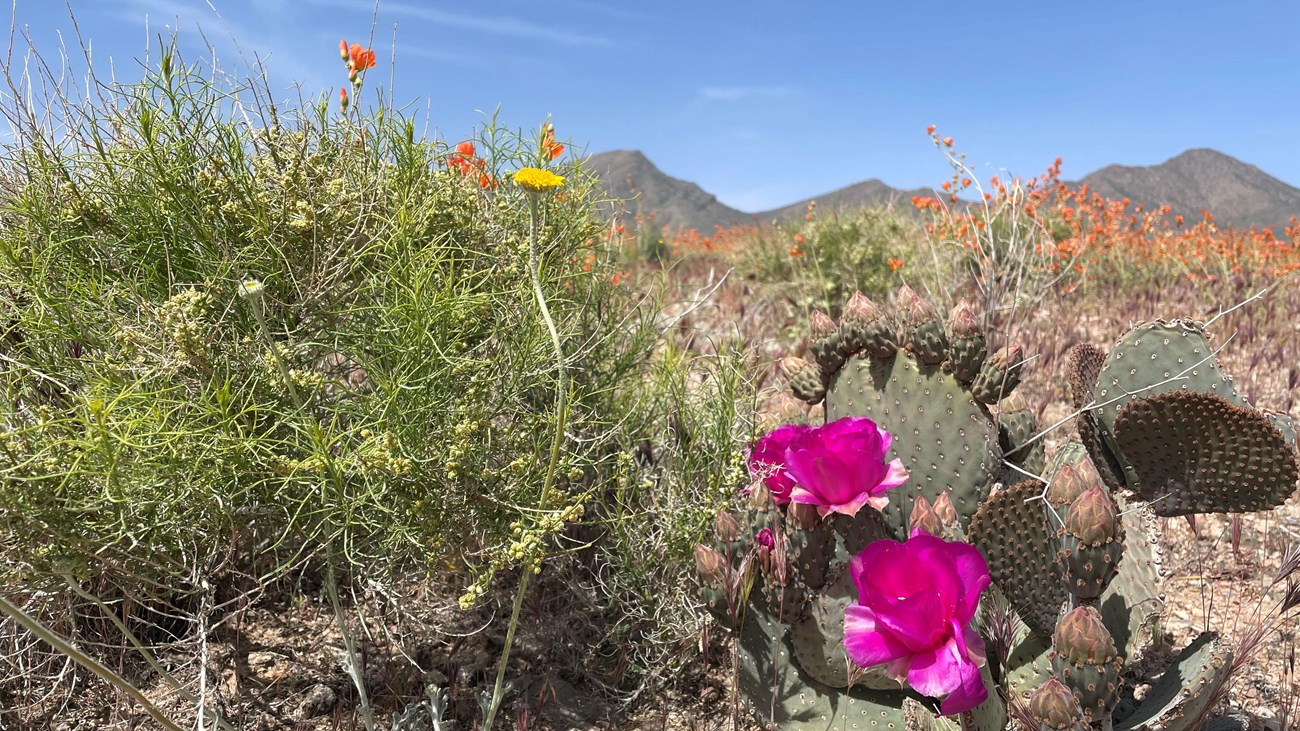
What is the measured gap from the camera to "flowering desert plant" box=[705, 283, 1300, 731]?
1.34 meters

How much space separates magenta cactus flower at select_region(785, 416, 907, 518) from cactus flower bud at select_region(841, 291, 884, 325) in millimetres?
469

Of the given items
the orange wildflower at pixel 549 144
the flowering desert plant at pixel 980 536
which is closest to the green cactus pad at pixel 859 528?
the flowering desert plant at pixel 980 536

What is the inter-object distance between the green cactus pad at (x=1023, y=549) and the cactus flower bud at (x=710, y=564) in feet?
1.71

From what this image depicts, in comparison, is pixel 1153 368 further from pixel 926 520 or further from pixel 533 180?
pixel 533 180

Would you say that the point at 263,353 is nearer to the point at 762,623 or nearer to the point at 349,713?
the point at 349,713

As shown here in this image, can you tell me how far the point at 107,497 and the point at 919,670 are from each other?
1513 millimetres

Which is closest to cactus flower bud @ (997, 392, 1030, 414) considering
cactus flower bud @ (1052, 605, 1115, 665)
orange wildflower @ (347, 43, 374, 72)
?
cactus flower bud @ (1052, 605, 1115, 665)

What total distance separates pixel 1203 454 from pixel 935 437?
21.8 inches

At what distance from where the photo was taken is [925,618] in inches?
51.6

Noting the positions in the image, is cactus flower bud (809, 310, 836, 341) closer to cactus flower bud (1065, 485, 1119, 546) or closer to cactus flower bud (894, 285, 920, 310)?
cactus flower bud (894, 285, 920, 310)

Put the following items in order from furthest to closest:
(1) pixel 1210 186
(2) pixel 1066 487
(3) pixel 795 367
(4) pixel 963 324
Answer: (1) pixel 1210 186 < (3) pixel 795 367 < (4) pixel 963 324 < (2) pixel 1066 487

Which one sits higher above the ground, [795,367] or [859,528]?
[795,367]

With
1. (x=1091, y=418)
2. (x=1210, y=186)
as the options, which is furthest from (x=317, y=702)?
(x=1210, y=186)

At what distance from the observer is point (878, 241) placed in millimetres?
7336
